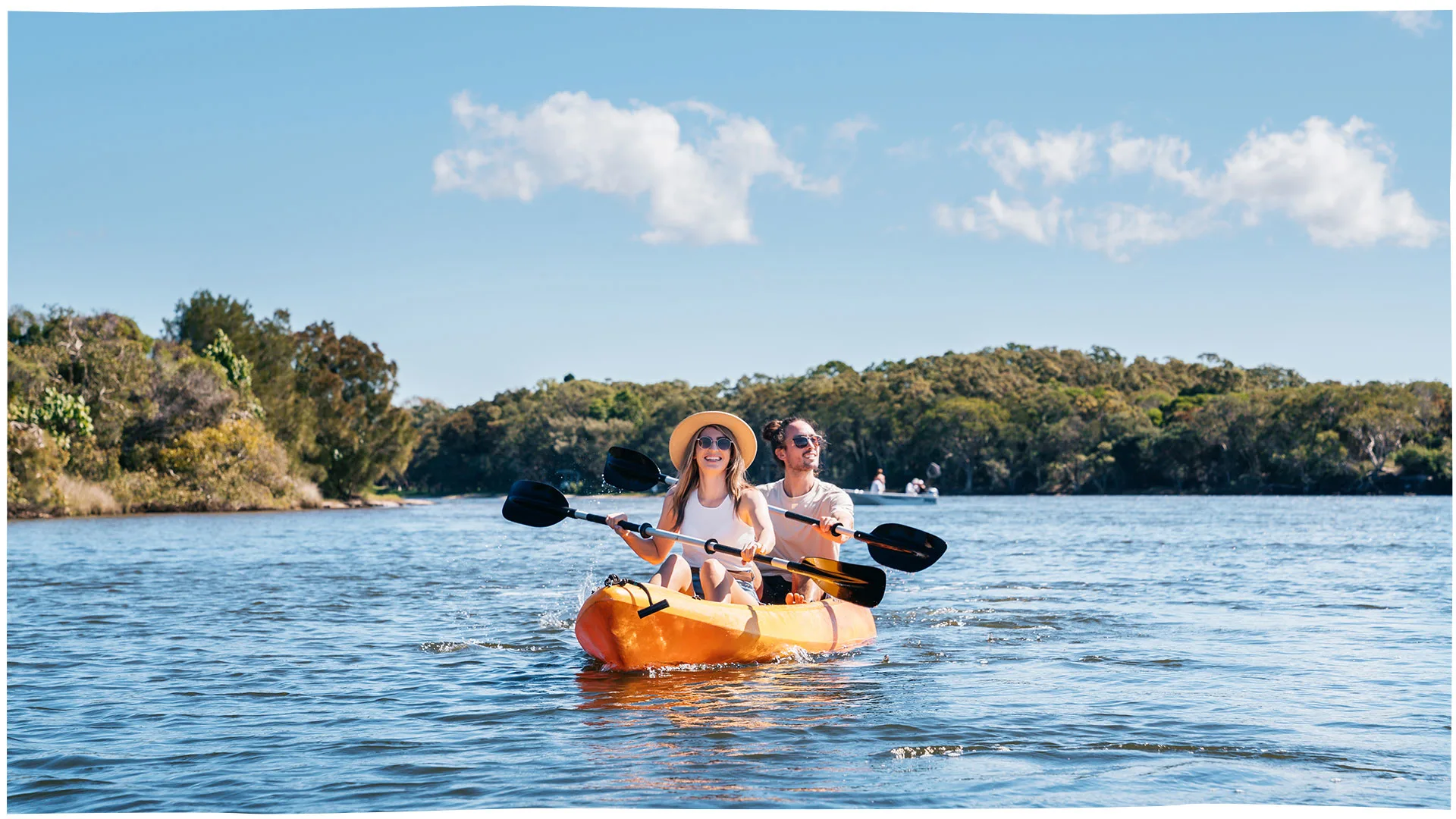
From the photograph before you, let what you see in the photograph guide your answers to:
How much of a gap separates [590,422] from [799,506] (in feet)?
216

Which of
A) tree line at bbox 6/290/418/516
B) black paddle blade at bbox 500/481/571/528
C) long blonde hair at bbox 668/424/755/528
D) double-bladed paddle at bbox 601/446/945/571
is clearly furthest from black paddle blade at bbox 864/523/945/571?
tree line at bbox 6/290/418/516

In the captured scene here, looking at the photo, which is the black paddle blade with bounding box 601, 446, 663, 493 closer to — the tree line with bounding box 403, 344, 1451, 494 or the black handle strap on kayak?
the black handle strap on kayak

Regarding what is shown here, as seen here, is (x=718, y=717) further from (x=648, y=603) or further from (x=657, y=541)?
(x=657, y=541)

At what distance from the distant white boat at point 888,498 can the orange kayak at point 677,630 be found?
1308 inches

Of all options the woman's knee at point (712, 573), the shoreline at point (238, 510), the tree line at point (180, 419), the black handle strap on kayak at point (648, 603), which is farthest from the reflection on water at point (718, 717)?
the tree line at point (180, 419)

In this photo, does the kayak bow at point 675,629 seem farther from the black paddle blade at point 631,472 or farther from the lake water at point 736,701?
the black paddle blade at point 631,472

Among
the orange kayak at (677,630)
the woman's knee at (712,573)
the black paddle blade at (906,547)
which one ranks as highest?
the black paddle blade at (906,547)

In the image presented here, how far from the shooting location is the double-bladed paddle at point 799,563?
24.5 ft

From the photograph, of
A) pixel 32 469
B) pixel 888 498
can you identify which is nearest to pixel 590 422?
pixel 888 498

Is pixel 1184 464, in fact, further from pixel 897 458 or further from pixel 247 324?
pixel 247 324

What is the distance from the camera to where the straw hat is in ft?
24.0

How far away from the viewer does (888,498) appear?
42.2 m

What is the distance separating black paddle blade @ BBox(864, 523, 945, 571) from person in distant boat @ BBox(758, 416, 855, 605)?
0.67 ft

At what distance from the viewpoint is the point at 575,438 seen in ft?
232
